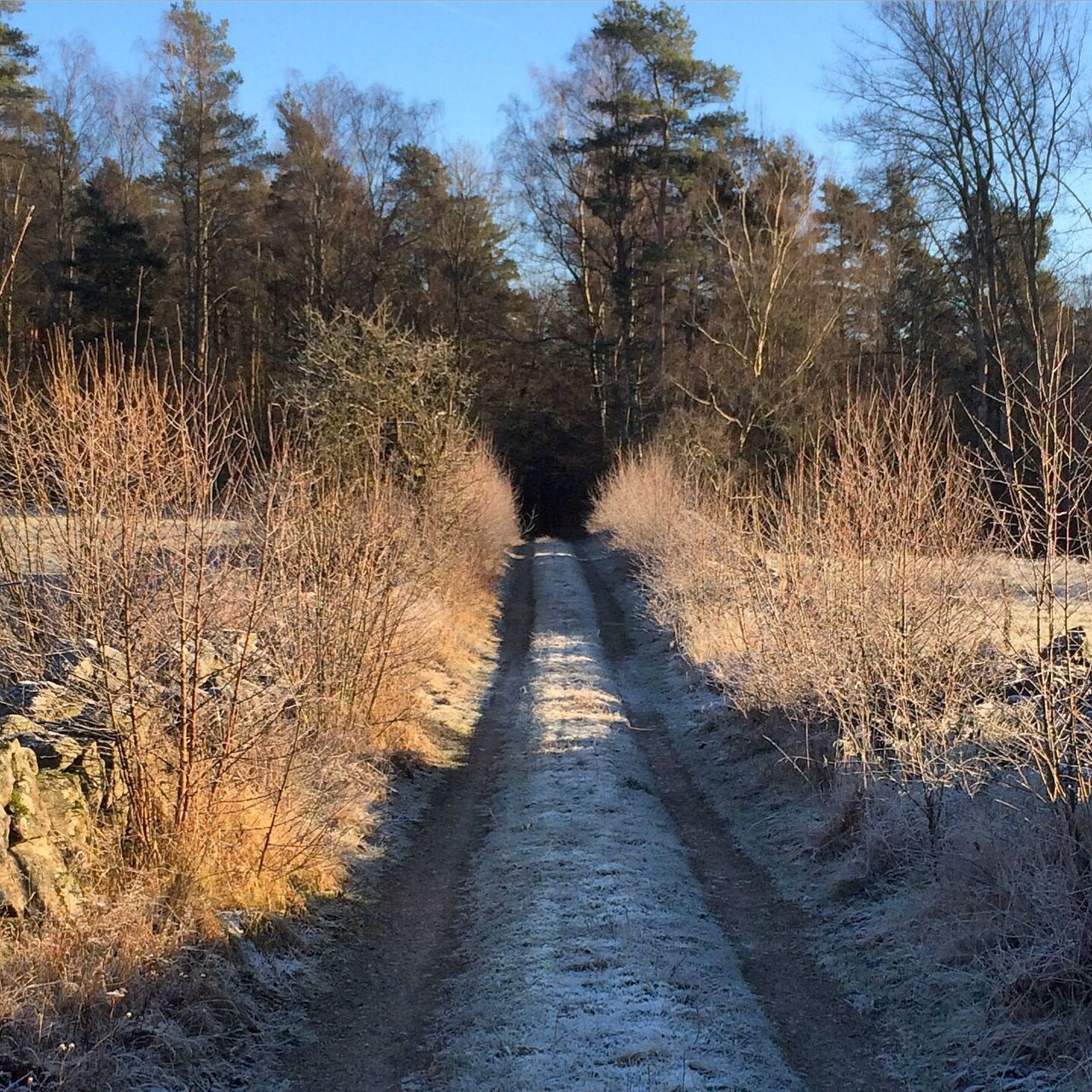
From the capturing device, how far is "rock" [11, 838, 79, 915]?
4555mm

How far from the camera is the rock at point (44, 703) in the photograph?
5.29 meters

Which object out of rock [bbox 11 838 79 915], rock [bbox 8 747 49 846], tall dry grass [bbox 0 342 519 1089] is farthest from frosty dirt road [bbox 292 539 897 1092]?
rock [bbox 8 747 49 846]

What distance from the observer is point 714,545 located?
547 inches

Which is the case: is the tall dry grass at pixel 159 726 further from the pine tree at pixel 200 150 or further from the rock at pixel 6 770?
the pine tree at pixel 200 150

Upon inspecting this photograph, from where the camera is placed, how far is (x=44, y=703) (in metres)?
5.35

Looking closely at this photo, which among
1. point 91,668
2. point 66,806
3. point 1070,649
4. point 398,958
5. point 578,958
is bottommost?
point 398,958

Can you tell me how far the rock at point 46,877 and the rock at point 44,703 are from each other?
806 mm

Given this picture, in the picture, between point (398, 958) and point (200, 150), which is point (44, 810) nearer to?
point (398, 958)

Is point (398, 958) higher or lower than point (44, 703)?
lower

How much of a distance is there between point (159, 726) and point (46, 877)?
1110mm

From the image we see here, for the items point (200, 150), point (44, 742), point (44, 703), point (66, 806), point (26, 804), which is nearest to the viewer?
point (26, 804)

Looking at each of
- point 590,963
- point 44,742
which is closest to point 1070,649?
point 590,963

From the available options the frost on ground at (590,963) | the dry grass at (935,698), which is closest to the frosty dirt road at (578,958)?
the frost on ground at (590,963)

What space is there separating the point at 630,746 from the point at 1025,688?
146 inches
